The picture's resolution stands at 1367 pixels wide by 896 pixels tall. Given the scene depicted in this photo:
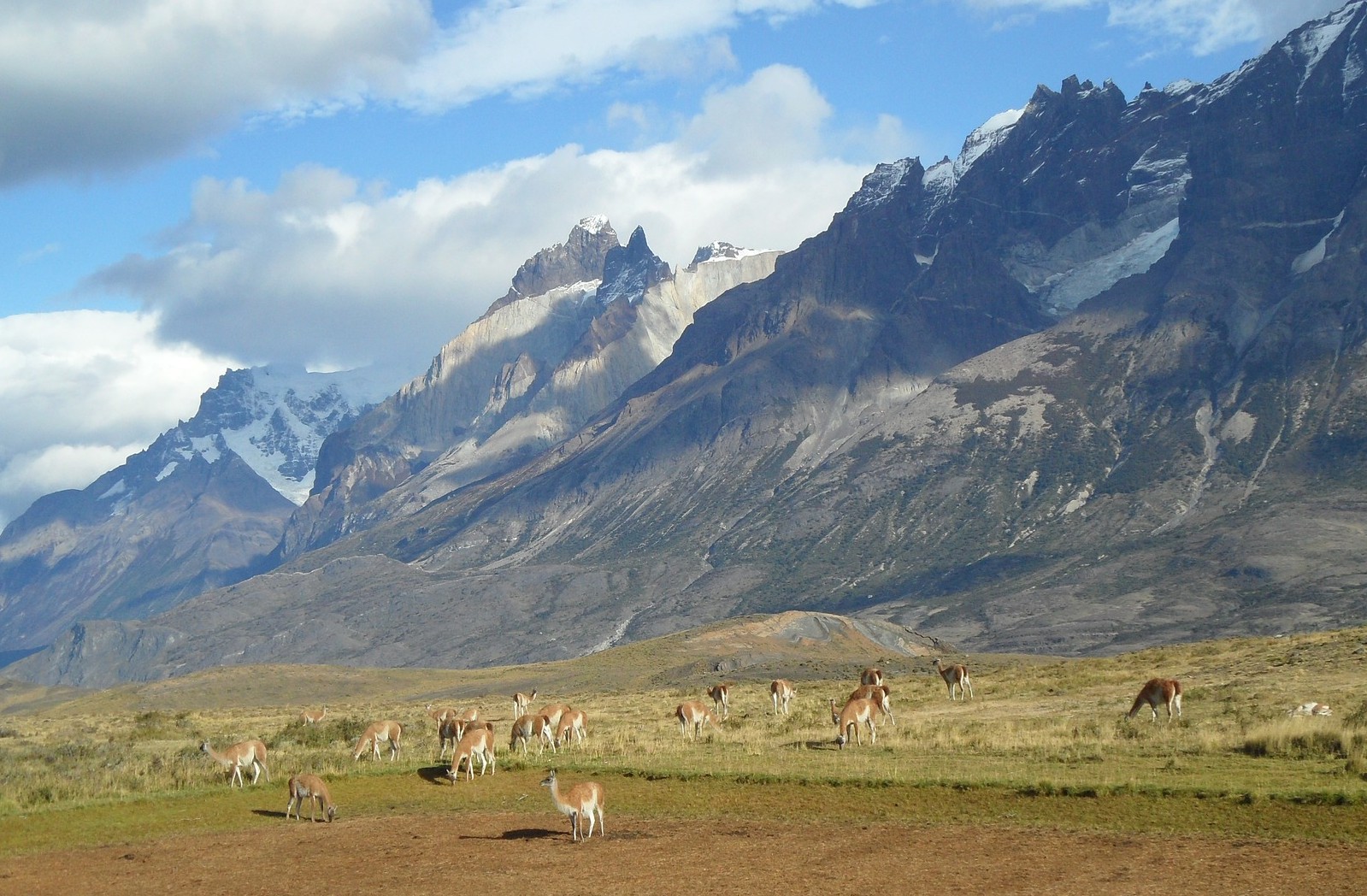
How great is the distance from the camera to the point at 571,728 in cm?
5088

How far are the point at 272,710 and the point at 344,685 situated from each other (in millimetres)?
93879

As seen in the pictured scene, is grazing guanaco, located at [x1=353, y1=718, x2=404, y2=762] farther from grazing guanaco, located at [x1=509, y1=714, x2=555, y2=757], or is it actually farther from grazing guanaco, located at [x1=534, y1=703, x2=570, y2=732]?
grazing guanaco, located at [x1=534, y1=703, x2=570, y2=732]

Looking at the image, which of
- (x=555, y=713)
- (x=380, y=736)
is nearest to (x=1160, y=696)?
(x=555, y=713)

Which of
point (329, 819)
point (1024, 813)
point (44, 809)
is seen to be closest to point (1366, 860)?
point (1024, 813)

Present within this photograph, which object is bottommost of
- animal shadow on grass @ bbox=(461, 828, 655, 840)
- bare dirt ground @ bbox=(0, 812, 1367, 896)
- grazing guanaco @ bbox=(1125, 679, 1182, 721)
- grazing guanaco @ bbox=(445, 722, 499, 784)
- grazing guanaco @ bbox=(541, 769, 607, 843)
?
bare dirt ground @ bbox=(0, 812, 1367, 896)

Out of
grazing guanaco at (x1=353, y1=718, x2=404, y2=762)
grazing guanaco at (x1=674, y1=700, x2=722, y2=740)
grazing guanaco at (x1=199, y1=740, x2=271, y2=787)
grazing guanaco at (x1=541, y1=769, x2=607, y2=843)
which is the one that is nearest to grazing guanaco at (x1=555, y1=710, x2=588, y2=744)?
grazing guanaco at (x1=674, y1=700, x2=722, y2=740)

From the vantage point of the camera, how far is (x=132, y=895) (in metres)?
31.0

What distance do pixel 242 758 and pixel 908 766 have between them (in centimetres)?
1948

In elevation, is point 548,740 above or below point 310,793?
above

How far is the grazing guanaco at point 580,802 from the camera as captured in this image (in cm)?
3312

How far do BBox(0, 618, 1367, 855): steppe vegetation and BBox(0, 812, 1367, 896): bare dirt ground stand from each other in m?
1.81

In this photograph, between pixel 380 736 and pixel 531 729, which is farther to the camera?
pixel 380 736

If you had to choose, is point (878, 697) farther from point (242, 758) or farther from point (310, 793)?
point (242, 758)

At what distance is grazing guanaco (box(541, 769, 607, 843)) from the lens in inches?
1304
